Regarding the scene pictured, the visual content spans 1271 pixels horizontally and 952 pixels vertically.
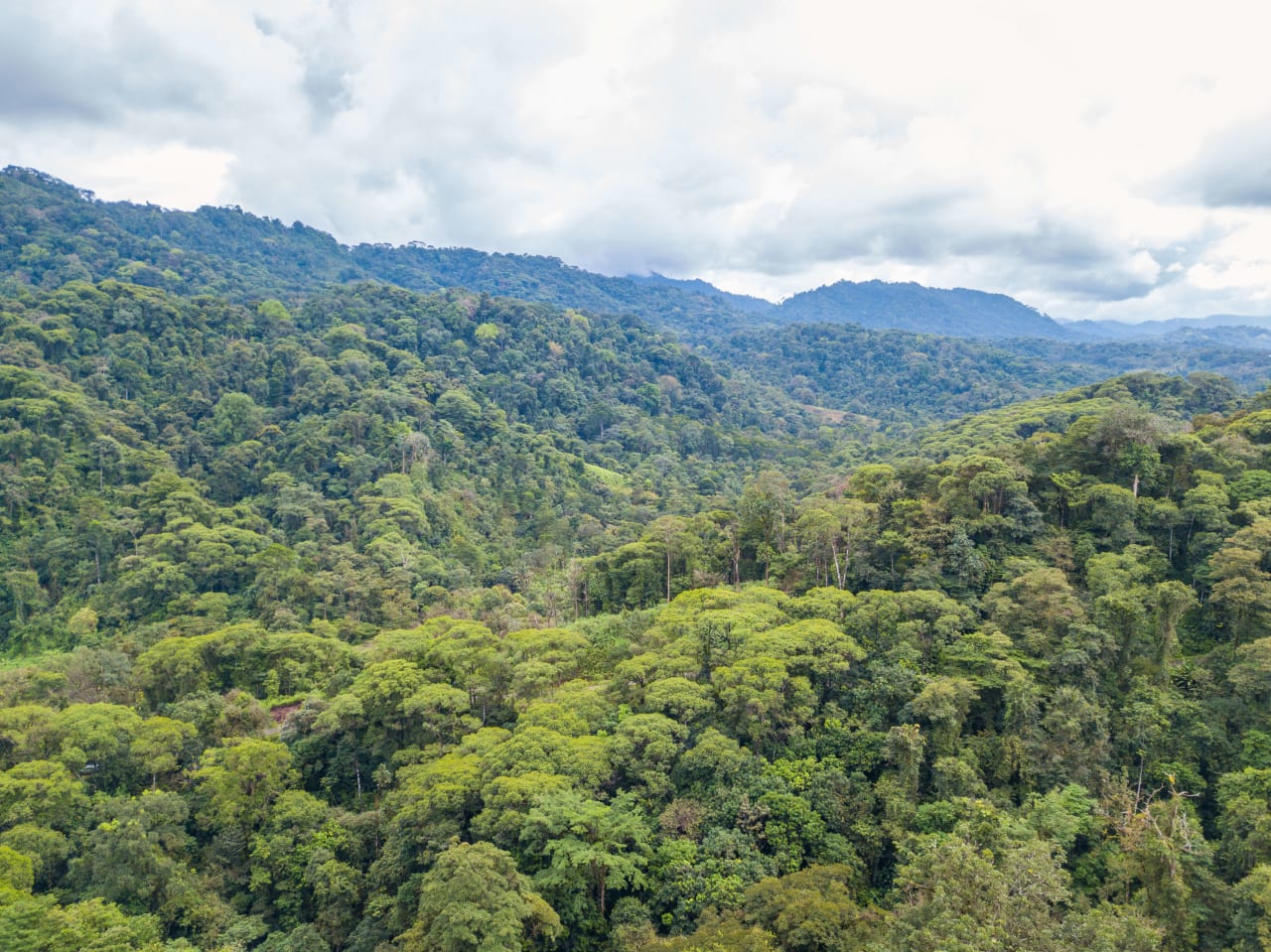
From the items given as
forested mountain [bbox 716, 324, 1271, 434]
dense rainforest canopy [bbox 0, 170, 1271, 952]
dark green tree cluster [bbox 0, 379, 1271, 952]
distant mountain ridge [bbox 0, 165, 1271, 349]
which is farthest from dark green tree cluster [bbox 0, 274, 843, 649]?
forested mountain [bbox 716, 324, 1271, 434]

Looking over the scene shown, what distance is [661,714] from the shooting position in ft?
65.8

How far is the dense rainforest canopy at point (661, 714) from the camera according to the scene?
15.1 metres

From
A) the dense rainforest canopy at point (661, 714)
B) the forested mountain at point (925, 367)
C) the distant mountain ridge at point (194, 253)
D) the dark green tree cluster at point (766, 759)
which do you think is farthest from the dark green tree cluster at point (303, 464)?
the forested mountain at point (925, 367)

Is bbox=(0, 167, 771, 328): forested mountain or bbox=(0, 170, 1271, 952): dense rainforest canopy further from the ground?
bbox=(0, 167, 771, 328): forested mountain

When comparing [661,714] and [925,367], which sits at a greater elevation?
[925,367]

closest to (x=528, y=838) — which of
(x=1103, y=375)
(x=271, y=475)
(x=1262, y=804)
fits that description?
(x=1262, y=804)

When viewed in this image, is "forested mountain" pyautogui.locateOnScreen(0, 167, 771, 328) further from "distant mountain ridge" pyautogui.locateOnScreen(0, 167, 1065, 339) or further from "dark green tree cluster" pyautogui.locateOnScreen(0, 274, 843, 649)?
"dark green tree cluster" pyautogui.locateOnScreen(0, 274, 843, 649)

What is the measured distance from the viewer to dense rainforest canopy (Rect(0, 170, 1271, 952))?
15055 millimetres

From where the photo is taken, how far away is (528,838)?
57.0 feet

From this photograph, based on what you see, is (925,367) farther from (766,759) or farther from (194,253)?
(194,253)

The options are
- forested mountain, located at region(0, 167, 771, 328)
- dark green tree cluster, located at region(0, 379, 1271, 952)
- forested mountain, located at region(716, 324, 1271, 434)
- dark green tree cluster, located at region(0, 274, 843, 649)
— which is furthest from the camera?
forested mountain, located at region(716, 324, 1271, 434)

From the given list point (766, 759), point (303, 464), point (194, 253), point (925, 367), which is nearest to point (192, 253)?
point (194, 253)

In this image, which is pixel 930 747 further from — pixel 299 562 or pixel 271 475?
pixel 271 475

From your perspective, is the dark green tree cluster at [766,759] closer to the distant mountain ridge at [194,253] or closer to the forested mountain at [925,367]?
the forested mountain at [925,367]
